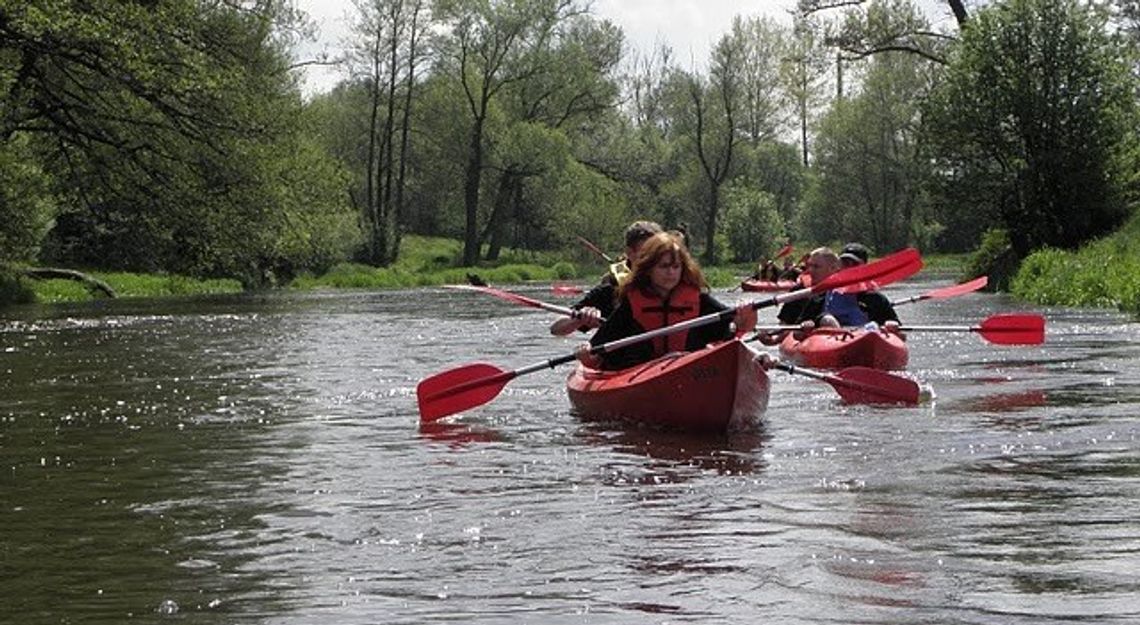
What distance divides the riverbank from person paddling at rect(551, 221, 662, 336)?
45.5 feet

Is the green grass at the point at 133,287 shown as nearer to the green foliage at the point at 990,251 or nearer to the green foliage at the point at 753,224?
the green foliage at the point at 990,251

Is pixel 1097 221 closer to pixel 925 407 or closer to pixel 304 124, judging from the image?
pixel 304 124

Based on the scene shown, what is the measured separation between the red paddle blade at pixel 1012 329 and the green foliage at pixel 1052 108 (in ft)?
48.3

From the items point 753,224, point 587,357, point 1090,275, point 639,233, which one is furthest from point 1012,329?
point 753,224

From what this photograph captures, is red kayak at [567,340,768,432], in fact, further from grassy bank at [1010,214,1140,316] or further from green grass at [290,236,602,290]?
green grass at [290,236,602,290]

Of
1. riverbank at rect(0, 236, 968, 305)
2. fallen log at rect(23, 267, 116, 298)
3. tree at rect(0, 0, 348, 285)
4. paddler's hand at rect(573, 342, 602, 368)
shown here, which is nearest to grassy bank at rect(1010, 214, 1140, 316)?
riverbank at rect(0, 236, 968, 305)

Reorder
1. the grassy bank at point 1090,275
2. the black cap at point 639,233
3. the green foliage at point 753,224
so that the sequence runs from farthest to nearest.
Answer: the green foliage at point 753,224
the grassy bank at point 1090,275
the black cap at point 639,233

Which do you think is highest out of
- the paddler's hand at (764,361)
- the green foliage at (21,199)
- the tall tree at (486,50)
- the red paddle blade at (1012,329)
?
the tall tree at (486,50)

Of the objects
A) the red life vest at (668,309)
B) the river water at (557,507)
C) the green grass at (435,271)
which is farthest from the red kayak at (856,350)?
the green grass at (435,271)

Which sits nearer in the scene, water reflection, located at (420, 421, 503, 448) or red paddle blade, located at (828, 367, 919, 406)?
water reflection, located at (420, 421, 503, 448)

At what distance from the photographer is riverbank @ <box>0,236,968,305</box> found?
3095 centimetres

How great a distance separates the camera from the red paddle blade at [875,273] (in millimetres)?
9000

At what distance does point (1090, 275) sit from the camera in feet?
70.6

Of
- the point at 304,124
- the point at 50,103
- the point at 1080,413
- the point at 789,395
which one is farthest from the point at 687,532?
the point at 304,124
